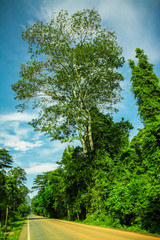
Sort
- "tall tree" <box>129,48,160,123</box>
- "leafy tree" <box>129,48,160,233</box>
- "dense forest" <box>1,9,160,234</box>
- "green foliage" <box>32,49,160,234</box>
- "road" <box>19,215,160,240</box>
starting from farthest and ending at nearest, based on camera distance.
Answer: "tall tree" <box>129,48,160,123</box>, "dense forest" <box>1,9,160,234</box>, "green foliage" <box>32,49,160,234</box>, "leafy tree" <box>129,48,160,233</box>, "road" <box>19,215,160,240</box>

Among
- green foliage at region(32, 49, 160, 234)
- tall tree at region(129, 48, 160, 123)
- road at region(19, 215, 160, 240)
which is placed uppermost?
tall tree at region(129, 48, 160, 123)

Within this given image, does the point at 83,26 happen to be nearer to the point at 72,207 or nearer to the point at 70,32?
the point at 70,32

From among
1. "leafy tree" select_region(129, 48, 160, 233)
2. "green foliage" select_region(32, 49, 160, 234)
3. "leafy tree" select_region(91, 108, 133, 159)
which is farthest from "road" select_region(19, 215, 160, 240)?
"leafy tree" select_region(91, 108, 133, 159)

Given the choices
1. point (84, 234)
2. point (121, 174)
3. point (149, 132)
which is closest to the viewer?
point (149, 132)

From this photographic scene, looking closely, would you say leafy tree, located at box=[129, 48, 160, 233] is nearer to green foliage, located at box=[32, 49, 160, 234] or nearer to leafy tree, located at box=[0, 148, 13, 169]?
green foliage, located at box=[32, 49, 160, 234]

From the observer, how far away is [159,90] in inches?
847

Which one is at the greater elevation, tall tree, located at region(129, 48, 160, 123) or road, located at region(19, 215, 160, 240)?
tall tree, located at region(129, 48, 160, 123)

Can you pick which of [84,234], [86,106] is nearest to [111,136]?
[86,106]

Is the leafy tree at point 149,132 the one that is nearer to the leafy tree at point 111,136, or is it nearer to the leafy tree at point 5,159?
the leafy tree at point 111,136

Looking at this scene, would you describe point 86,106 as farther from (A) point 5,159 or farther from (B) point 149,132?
(A) point 5,159

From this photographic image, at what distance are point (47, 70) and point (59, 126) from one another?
595 cm

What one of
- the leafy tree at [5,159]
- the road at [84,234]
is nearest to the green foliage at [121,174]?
the road at [84,234]

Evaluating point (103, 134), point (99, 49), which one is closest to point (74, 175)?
point (103, 134)

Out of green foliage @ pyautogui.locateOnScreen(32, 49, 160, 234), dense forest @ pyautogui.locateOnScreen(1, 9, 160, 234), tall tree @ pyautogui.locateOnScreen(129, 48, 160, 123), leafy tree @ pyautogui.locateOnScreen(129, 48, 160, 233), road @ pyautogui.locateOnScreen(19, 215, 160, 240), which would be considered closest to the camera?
road @ pyautogui.locateOnScreen(19, 215, 160, 240)
